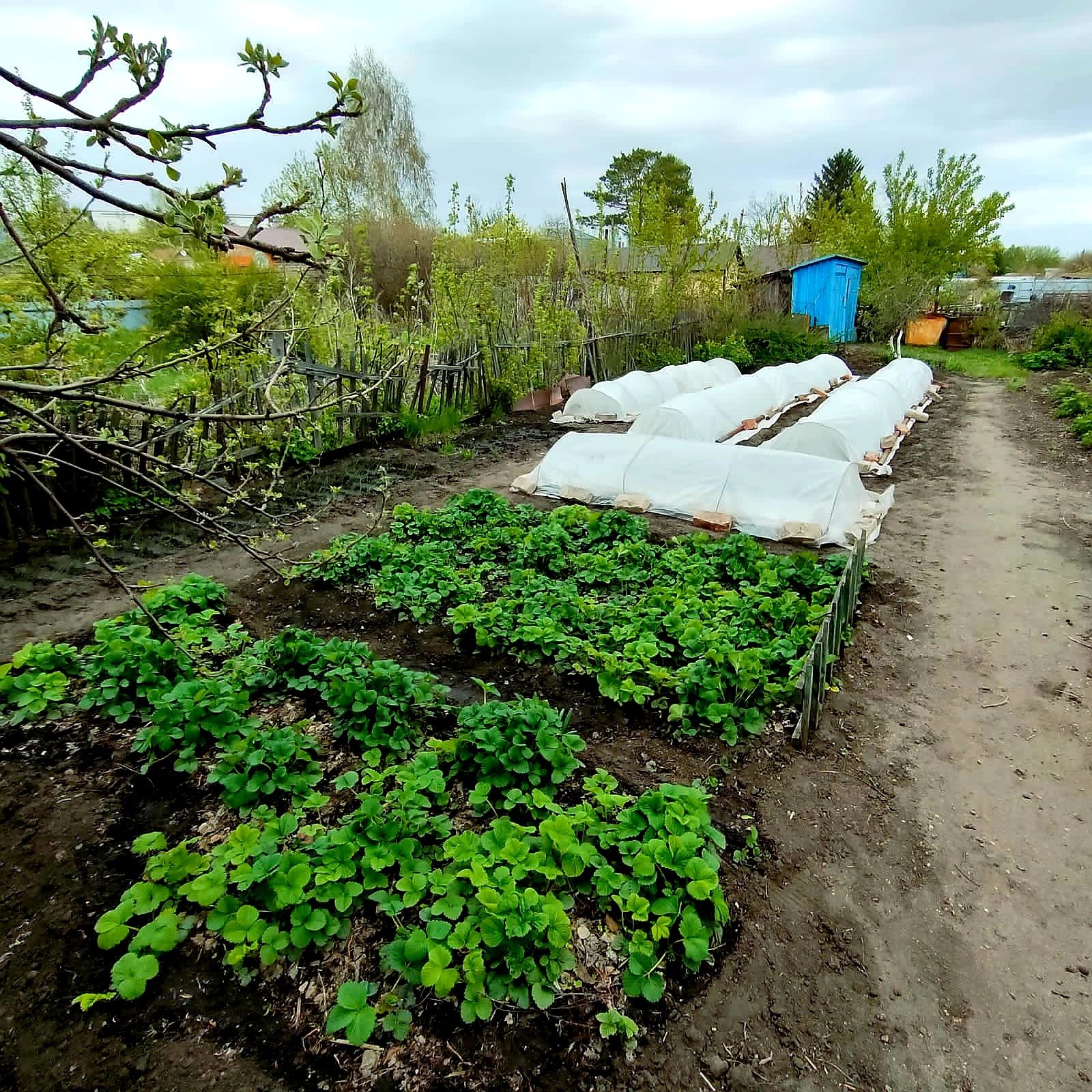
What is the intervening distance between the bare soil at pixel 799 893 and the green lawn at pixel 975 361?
43.9 feet

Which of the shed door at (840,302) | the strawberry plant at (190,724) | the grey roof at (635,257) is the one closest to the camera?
the strawberry plant at (190,724)

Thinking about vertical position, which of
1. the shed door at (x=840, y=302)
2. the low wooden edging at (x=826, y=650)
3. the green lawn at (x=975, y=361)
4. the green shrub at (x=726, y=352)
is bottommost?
the low wooden edging at (x=826, y=650)

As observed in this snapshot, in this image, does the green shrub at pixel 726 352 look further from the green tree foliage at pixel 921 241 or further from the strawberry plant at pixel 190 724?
the strawberry plant at pixel 190 724

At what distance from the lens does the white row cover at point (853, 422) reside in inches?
305

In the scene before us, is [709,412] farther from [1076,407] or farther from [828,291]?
[828,291]

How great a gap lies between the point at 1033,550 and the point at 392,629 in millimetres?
5523

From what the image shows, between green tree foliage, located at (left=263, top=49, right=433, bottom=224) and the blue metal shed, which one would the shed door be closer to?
the blue metal shed

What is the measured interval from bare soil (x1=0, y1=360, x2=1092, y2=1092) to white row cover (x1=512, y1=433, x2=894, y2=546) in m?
1.30

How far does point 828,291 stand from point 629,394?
505 inches

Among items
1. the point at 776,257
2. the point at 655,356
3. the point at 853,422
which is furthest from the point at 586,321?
the point at 776,257

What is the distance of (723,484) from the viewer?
6410 mm

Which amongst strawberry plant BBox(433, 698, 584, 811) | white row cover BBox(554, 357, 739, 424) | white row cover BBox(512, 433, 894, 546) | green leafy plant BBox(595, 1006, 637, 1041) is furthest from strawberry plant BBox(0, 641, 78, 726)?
white row cover BBox(554, 357, 739, 424)

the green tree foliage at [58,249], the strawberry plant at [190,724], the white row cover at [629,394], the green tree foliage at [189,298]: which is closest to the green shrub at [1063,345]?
the white row cover at [629,394]

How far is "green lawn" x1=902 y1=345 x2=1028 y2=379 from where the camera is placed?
15.8 metres
